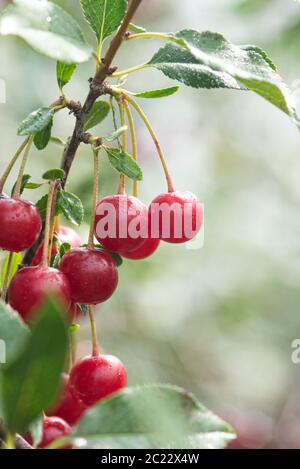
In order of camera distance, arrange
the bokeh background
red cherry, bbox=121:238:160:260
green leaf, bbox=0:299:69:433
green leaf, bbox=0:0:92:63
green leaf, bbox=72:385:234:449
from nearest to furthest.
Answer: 1. green leaf, bbox=0:299:69:433
2. green leaf, bbox=72:385:234:449
3. green leaf, bbox=0:0:92:63
4. red cherry, bbox=121:238:160:260
5. the bokeh background

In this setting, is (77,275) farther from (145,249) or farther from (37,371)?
(37,371)

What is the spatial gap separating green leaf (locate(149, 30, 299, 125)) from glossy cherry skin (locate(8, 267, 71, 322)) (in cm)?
34

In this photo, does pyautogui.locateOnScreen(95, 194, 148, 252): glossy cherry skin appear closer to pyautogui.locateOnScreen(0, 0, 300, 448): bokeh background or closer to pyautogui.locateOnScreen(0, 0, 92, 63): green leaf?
pyautogui.locateOnScreen(0, 0, 92, 63): green leaf

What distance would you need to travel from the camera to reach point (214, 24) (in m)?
3.47

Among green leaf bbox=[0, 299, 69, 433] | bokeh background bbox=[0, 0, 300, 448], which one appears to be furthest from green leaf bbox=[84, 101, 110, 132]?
bokeh background bbox=[0, 0, 300, 448]

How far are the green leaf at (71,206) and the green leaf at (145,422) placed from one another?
15.6 inches

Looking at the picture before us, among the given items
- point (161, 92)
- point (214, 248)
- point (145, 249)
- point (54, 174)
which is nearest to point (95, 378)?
point (145, 249)

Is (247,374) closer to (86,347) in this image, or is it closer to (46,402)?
(86,347)

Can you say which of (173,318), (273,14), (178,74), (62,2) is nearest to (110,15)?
(178,74)

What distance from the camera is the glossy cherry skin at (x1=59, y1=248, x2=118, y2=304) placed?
3.69ft

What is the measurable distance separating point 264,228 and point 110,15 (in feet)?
7.86

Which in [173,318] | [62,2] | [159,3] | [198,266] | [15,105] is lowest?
[173,318]

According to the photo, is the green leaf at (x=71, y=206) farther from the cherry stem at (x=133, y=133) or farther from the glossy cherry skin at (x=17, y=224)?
the cherry stem at (x=133, y=133)

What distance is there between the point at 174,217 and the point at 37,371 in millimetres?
597
